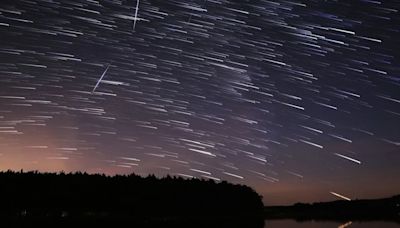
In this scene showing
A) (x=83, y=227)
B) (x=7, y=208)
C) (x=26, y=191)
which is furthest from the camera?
(x=26, y=191)

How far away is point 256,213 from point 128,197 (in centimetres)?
3358

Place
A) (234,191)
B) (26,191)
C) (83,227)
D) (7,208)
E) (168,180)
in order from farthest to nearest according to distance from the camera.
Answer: (234,191) < (168,180) < (26,191) < (7,208) < (83,227)

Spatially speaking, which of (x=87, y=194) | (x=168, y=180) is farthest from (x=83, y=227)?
(x=168, y=180)

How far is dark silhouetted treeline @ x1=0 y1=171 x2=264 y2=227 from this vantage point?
7462 centimetres

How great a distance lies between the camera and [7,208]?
7138 cm

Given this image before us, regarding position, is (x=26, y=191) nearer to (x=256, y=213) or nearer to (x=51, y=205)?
(x=51, y=205)

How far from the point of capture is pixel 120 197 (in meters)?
85.8

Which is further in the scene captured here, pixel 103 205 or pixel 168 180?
pixel 168 180

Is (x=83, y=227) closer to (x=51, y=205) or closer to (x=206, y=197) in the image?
(x=51, y=205)

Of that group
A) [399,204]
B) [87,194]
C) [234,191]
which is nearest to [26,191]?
[87,194]

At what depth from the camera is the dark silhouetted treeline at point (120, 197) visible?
74625 millimetres

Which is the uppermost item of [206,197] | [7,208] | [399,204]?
[7,208]

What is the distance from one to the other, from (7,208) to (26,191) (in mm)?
5614

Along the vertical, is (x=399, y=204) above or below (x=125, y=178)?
below
